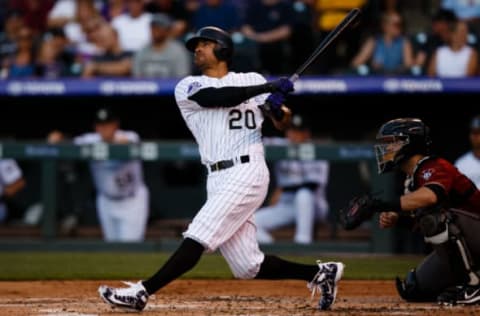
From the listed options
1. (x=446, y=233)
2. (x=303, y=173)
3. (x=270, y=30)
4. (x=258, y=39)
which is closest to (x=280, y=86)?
(x=446, y=233)

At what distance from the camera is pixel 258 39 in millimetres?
11336

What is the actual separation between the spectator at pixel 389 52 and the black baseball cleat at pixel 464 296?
5093 mm

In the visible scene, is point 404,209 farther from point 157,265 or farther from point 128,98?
point 128,98

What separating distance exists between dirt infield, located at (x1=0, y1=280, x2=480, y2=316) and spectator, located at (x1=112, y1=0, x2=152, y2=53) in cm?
456

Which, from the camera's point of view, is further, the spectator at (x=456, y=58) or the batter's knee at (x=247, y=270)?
the spectator at (x=456, y=58)

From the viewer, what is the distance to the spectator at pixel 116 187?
1085cm

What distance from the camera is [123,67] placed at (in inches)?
445

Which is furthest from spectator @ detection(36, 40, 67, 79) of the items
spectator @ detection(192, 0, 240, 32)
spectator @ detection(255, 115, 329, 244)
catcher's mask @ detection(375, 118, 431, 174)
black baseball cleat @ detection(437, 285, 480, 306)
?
black baseball cleat @ detection(437, 285, 480, 306)

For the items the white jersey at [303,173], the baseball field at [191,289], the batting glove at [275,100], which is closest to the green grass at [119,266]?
the baseball field at [191,289]

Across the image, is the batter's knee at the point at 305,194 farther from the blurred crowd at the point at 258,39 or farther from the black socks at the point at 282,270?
the black socks at the point at 282,270

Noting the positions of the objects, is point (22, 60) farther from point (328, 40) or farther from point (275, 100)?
point (275, 100)

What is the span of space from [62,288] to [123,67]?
4401 millimetres

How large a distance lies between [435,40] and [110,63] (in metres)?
3.26

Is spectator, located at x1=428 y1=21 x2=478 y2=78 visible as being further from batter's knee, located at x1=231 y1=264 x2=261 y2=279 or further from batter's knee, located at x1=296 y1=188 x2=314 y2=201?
batter's knee, located at x1=231 y1=264 x2=261 y2=279
